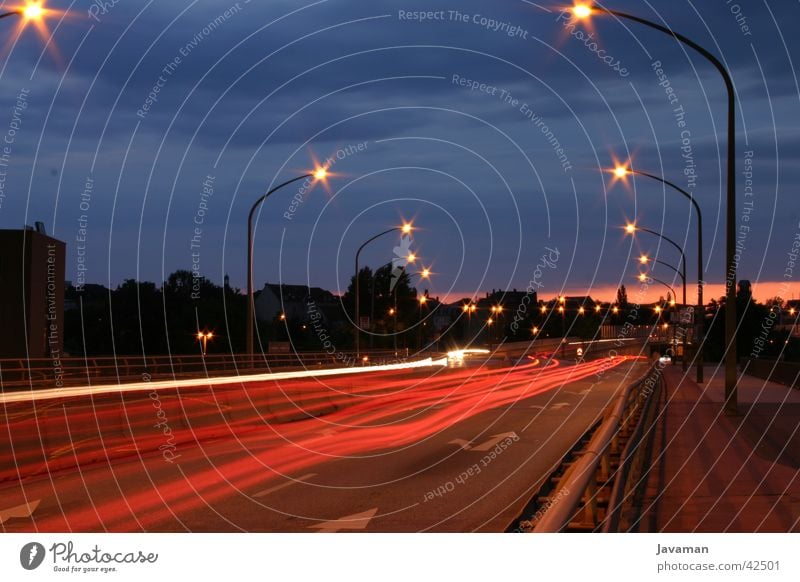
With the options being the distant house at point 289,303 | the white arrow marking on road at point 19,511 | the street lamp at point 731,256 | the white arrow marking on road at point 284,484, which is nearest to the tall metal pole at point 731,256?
the street lamp at point 731,256

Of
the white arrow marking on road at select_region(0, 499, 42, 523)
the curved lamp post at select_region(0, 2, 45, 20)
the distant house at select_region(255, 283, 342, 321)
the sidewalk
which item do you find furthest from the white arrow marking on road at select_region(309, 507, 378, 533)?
the distant house at select_region(255, 283, 342, 321)

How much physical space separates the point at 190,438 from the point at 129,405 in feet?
6.40

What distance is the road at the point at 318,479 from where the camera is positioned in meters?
13.9

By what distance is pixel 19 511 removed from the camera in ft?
48.1

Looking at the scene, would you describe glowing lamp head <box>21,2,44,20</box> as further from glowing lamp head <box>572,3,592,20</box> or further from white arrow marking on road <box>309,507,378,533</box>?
white arrow marking on road <box>309,507,378,533</box>

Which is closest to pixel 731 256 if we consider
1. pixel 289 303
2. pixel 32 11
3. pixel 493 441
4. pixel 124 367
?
pixel 493 441

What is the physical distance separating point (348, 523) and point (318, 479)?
495 centimetres

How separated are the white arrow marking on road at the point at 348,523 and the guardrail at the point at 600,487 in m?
2.42

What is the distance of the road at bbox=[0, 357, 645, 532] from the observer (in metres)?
13.9

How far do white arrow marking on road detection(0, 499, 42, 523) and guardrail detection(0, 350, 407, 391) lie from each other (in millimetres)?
24157

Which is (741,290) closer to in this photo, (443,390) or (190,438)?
(443,390)

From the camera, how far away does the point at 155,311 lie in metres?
116

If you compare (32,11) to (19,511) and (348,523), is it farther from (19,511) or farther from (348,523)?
(348,523)
